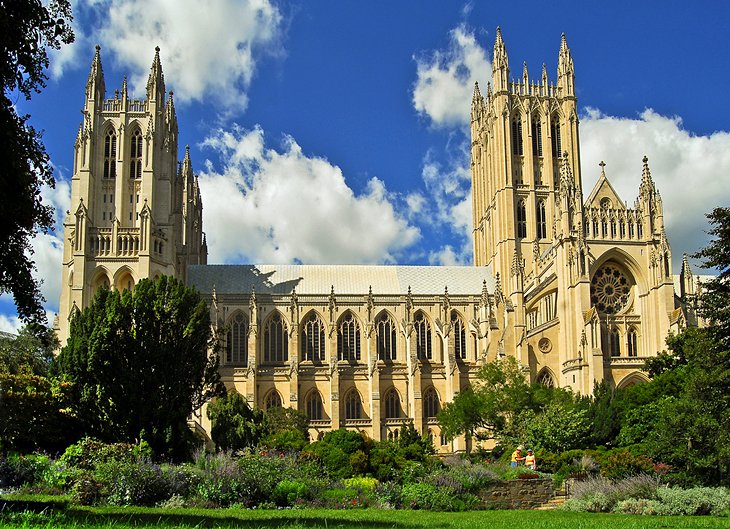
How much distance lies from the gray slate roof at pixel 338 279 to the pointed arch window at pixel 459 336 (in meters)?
2.50

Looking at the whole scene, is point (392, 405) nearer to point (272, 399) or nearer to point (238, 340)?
point (272, 399)

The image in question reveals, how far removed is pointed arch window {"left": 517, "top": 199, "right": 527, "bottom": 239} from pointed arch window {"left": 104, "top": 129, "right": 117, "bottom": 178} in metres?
35.2

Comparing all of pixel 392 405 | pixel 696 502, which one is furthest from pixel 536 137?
pixel 696 502

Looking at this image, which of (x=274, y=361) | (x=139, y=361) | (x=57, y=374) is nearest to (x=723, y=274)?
(x=139, y=361)

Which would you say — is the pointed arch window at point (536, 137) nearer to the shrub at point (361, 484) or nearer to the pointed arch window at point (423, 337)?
the pointed arch window at point (423, 337)

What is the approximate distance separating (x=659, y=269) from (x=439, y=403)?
19693 mm

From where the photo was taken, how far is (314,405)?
64000 mm

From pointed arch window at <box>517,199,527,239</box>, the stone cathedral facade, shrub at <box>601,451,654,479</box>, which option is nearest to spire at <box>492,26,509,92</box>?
the stone cathedral facade

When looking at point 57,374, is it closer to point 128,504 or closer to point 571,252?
point 128,504

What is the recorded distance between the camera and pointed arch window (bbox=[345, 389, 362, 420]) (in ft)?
212

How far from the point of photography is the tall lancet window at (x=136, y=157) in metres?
66.8

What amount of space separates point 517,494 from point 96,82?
174 ft

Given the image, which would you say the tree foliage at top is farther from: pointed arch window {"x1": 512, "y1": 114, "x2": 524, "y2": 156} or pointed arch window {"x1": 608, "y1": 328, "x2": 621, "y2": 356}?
pointed arch window {"x1": 512, "y1": 114, "x2": 524, "y2": 156}

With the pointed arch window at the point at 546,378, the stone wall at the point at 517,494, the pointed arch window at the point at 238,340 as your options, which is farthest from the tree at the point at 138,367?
the pointed arch window at the point at 546,378
